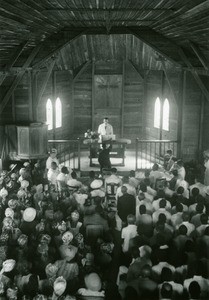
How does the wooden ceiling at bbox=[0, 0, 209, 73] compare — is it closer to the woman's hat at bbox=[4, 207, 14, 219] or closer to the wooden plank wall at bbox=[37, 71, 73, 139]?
the wooden plank wall at bbox=[37, 71, 73, 139]

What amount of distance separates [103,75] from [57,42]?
5829 millimetres

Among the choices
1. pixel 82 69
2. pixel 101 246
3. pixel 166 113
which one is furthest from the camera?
pixel 82 69

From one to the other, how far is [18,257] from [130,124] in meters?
16.4

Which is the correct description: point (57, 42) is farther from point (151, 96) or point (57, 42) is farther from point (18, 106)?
point (151, 96)

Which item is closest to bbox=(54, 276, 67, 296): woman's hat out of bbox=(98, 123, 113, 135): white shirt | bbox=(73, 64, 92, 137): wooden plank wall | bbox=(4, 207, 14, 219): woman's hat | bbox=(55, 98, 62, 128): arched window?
bbox=(4, 207, 14, 219): woman's hat

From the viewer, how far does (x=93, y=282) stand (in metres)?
7.16

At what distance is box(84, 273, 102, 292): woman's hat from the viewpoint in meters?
7.16

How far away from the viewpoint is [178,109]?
18609 millimetres

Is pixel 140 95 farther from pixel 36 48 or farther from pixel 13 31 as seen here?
pixel 13 31

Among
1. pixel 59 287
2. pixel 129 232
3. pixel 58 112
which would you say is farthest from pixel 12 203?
pixel 58 112

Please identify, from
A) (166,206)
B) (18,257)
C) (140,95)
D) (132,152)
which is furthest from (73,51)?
(18,257)

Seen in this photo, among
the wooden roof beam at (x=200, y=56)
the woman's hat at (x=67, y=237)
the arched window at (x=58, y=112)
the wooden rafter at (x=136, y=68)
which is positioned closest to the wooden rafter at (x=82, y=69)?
the arched window at (x=58, y=112)

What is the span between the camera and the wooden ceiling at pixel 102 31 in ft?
35.9

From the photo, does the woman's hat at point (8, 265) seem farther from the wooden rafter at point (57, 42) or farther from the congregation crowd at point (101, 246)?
the wooden rafter at point (57, 42)
